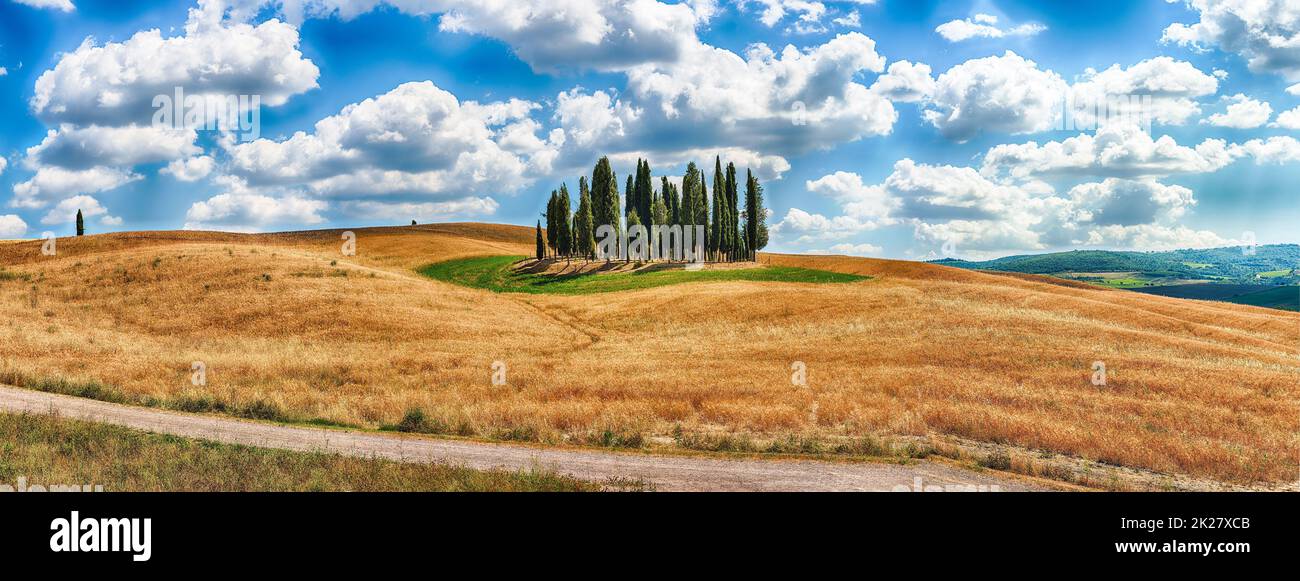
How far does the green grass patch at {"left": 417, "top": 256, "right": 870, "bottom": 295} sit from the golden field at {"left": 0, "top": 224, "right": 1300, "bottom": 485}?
8641 mm

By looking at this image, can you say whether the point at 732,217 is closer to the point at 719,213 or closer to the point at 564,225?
the point at 719,213

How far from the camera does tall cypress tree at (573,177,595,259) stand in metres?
107

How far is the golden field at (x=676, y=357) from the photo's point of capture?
20.8 m

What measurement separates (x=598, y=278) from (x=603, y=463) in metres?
76.2

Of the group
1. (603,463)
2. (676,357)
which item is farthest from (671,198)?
(603,463)

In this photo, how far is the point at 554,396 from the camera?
25.8 meters

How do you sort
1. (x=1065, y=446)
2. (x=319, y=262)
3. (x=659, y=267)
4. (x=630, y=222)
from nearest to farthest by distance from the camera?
(x=1065, y=446) → (x=319, y=262) → (x=659, y=267) → (x=630, y=222)

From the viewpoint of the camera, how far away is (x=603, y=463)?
1633 centimetres

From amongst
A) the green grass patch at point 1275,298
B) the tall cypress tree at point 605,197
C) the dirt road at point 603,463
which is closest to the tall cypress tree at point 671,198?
the tall cypress tree at point 605,197

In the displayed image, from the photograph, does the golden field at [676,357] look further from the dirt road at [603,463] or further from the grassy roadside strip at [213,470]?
the grassy roadside strip at [213,470]
